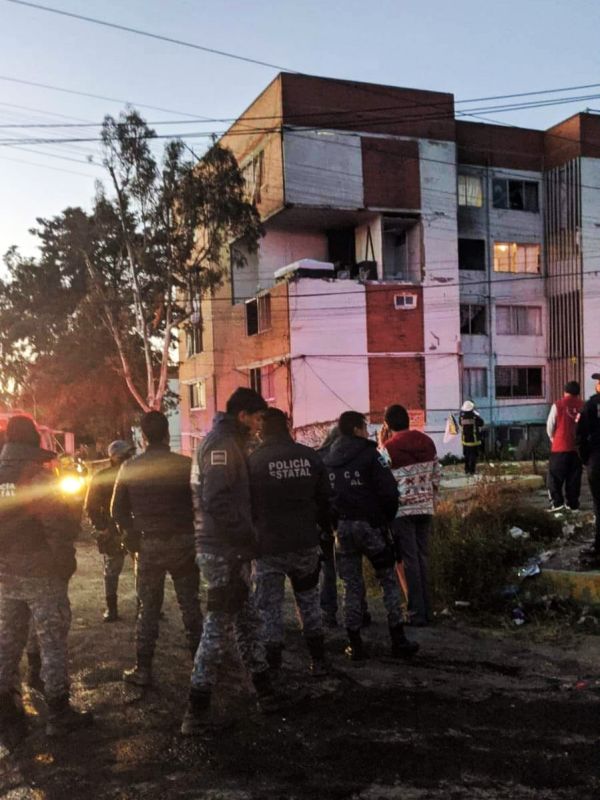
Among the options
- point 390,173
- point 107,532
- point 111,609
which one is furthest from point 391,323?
point 111,609

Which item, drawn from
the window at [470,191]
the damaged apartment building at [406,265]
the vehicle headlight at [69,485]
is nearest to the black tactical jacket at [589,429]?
the vehicle headlight at [69,485]

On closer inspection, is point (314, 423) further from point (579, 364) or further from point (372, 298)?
point (579, 364)

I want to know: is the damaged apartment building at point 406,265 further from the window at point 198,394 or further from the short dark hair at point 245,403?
the short dark hair at point 245,403

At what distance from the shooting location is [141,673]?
501 cm

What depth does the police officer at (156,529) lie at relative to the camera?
5098 mm

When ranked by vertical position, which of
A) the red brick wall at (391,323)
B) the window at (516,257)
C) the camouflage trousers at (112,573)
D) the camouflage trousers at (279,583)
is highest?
the window at (516,257)

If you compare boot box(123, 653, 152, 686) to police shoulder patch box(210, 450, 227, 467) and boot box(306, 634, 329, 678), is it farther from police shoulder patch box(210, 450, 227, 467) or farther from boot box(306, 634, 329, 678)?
police shoulder patch box(210, 450, 227, 467)

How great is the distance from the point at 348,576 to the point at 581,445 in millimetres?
2974

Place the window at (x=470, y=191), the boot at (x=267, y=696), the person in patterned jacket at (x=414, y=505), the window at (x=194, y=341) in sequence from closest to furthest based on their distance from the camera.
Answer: the boot at (x=267, y=696) < the person in patterned jacket at (x=414, y=505) < the window at (x=470, y=191) < the window at (x=194, y=341)

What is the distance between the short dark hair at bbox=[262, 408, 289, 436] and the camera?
489 centimetres

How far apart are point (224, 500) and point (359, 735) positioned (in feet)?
5.28

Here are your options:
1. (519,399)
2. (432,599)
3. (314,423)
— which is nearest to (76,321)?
(314,423)

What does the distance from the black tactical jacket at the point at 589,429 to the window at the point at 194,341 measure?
27.3 m

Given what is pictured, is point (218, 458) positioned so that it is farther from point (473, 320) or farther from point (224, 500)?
point (473, 320)
